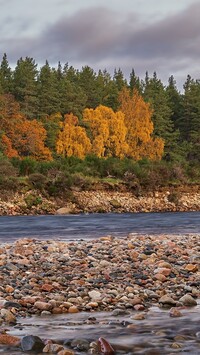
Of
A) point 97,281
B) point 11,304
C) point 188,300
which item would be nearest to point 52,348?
point 11,304

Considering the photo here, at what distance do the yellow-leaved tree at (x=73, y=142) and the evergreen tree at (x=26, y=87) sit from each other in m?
3.95

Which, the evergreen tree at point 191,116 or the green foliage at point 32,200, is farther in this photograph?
the evergreen tree at point 191,116

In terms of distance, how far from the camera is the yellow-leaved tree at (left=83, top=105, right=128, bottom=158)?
2179 inches

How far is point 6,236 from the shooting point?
19.4 m

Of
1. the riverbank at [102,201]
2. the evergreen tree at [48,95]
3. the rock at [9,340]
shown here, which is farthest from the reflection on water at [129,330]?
the evergreen tree at [48,95]

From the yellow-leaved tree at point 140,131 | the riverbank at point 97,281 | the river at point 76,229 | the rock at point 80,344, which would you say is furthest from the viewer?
the yellow-leaved tree at point 140,131

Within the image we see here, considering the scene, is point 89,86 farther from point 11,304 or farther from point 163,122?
point 11,304

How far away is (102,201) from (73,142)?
1854 cm

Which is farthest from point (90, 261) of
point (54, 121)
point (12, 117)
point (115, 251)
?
point (54, 121)

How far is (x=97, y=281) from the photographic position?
28.5 ft

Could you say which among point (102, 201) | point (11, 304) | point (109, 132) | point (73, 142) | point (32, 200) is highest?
point (109, 132)

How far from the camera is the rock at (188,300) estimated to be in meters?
7.50

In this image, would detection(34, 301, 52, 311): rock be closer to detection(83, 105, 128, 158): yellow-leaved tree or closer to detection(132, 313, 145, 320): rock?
detection(132, 313, 145, 320): rock

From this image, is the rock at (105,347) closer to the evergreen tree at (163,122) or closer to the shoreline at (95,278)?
the shoreline at (95,278)
